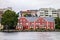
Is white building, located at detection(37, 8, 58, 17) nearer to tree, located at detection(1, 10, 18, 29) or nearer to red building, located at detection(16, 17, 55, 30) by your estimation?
red building, located at detection(16, 17, 55, 30)

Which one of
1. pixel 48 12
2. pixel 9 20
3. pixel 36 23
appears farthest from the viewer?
pixel 48 12

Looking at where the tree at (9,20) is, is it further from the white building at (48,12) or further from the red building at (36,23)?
the white building at (48,12)

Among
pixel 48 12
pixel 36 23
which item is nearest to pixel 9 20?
pixel 36 23

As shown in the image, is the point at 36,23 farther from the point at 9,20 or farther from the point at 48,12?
the point at 48,12

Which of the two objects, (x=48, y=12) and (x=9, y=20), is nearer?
(x=9, y=20)

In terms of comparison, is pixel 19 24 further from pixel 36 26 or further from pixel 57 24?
pixel 57 24

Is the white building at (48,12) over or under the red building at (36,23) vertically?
over

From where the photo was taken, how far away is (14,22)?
65.5 m

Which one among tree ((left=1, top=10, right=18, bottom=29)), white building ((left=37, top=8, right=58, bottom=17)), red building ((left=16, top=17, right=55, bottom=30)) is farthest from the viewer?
white building ((left=37, top=8, right=58, bottom=17))

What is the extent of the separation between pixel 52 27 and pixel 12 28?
977 cm

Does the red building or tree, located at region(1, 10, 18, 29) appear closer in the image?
tree, located at region(1, 10, 18, 29)

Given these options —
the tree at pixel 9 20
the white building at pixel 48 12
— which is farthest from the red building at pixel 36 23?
the white building at pixel 48 12

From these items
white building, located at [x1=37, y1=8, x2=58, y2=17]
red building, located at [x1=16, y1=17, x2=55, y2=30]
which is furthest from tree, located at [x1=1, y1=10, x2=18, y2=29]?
white building, located at [x1=37, y1=8, x2=58, y2=17]

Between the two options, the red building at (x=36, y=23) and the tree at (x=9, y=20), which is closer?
the tree at (x=9, y=20)
